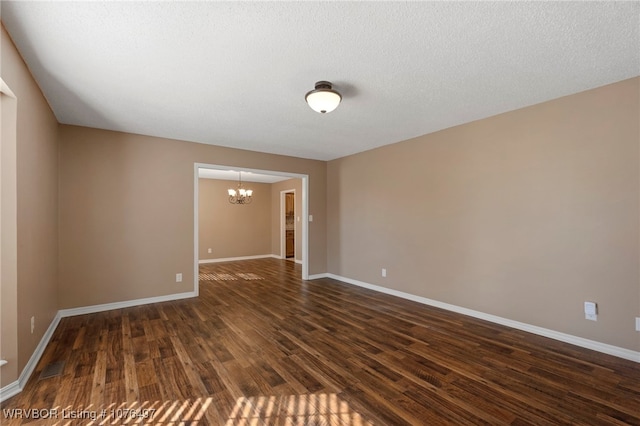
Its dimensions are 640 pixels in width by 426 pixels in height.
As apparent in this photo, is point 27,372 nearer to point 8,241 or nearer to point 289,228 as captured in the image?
point 8,241

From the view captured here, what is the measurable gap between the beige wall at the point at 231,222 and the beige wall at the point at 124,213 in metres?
3.49

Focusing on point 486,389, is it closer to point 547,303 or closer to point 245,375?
point 547,303

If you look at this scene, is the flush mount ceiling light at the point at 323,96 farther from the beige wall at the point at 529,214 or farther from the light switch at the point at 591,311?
the light switch at the point at 591,311

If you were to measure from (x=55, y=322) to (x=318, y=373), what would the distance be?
131 inches

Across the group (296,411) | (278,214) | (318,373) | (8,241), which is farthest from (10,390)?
(278,214)

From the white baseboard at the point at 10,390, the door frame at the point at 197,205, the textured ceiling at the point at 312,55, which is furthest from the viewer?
the door frame at the point at 197,205

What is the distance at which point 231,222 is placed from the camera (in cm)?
852

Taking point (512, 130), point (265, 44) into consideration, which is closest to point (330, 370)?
point (265, 44)

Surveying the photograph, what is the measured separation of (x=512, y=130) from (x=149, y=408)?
14.1 ft

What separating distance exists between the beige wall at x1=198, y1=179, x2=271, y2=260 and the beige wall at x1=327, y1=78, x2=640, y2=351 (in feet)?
16.7

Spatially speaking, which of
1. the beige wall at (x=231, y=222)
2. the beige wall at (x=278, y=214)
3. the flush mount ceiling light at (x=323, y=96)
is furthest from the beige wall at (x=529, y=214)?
the beige wall at (x=231, y=222)

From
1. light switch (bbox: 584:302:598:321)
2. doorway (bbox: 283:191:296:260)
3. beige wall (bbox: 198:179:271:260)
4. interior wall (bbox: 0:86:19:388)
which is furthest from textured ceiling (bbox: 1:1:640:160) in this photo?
doorway (bbox: 283:191:296:260)

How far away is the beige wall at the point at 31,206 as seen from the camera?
2.10 m

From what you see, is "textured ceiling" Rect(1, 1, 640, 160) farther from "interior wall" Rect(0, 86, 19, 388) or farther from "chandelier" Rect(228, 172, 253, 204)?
"chandelier" Rect(228, 172, 253, 204)
